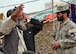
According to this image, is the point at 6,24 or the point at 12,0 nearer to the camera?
the point at 6,24

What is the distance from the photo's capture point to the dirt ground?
5.81 metres

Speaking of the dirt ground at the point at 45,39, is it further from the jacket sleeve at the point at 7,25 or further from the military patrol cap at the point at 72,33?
the jacket sleeve at the point at 7,25

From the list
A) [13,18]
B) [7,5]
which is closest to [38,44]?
[7,5]

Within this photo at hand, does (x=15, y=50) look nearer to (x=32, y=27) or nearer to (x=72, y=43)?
(x=72, y=43)

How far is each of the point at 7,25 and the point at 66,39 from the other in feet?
2.56

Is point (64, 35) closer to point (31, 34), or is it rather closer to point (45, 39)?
point (31, 34)

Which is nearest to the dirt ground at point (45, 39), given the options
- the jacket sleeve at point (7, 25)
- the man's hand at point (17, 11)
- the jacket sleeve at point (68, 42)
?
the jacket sleeve at point (68, 42)

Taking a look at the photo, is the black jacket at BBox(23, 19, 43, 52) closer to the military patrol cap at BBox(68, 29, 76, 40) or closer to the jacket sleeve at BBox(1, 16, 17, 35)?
the military patrol cap at BBox(68, 29, 76, 40)

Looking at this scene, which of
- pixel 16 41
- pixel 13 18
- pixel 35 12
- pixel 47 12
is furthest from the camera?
pixel 35 12

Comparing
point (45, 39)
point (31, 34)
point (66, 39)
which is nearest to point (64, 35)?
point (66, 39)

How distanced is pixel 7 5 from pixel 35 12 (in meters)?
0.63

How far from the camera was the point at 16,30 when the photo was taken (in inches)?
134

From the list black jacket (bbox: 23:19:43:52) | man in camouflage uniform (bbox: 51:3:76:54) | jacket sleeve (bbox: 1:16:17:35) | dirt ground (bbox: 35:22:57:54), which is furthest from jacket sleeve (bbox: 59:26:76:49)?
dirt ground (bbox: 35:22:57:54)

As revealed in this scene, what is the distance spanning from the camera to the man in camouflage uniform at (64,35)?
3.51 metres
